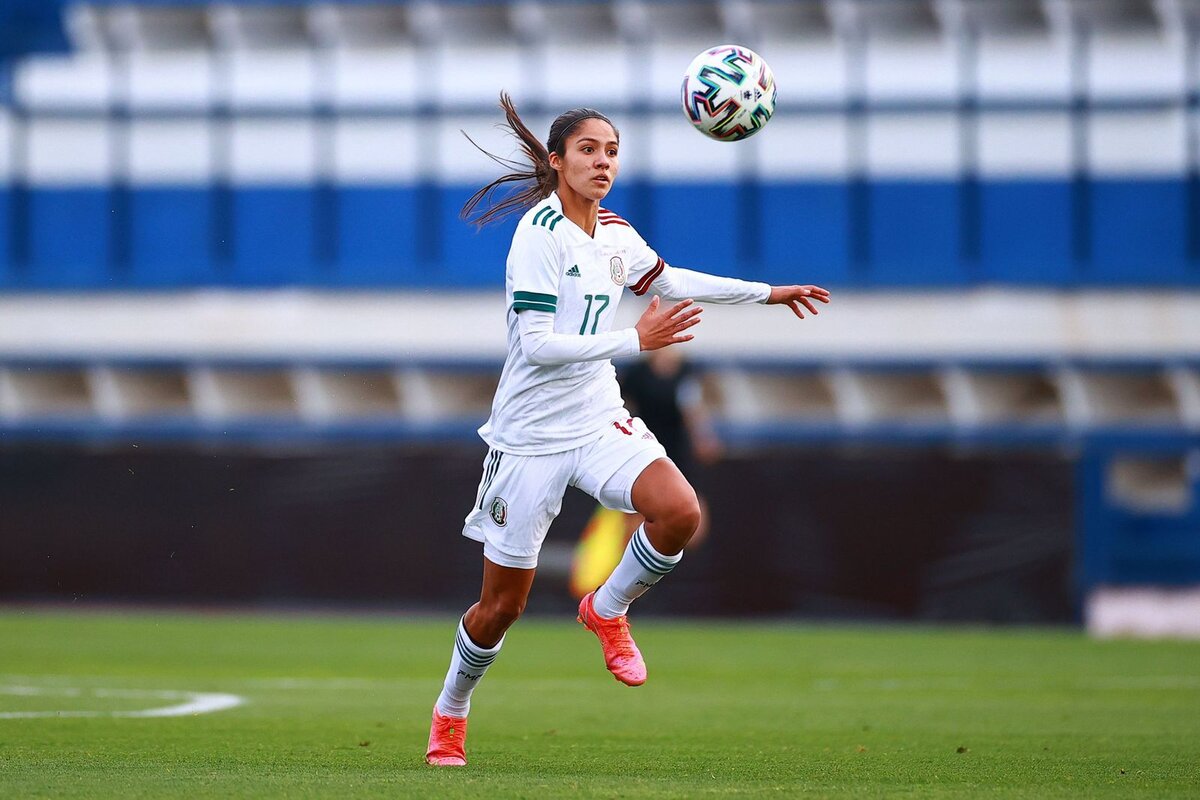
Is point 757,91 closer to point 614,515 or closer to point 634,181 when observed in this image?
point 614,515

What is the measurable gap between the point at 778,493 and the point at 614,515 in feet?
5.42

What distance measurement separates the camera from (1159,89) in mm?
26000

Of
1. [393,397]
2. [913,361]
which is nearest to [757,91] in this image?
[913,361]

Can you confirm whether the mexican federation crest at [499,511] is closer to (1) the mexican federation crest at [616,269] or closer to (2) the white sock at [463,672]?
(2) the white sock at [463,672]

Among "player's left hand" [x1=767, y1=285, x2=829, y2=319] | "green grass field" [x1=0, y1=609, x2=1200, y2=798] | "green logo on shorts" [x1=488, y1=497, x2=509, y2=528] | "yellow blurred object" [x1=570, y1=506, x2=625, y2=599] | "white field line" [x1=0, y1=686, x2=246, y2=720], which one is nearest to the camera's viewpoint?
"green grass field" [x1=0, y1=609, x2=1200, y2=798]

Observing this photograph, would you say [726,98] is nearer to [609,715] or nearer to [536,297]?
[536,297]

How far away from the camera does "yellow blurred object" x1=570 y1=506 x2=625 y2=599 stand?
17125 millimetres

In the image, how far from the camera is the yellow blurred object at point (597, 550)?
17.1 metres

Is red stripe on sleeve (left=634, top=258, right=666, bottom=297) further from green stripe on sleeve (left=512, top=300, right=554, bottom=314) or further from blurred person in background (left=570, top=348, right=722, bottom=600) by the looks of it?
blurred person in background (left=570, top=348, right=722, bottom=600)

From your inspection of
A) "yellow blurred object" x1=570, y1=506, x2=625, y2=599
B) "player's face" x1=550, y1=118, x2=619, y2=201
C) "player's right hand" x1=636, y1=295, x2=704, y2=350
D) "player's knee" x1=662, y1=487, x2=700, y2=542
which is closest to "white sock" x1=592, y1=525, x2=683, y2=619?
"player's knee" x1=662, y1=487, x2=700, y2=542

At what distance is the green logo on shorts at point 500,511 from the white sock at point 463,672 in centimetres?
48

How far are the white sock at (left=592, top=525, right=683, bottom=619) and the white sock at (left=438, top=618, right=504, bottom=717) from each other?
0.43 metres

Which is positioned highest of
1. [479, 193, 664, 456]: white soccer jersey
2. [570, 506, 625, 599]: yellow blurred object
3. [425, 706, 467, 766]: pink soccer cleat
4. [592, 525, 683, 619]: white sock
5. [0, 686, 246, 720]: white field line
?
[479, 193, 664, 456]: white soccer jersey

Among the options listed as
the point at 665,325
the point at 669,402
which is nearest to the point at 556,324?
the point at 665,325
